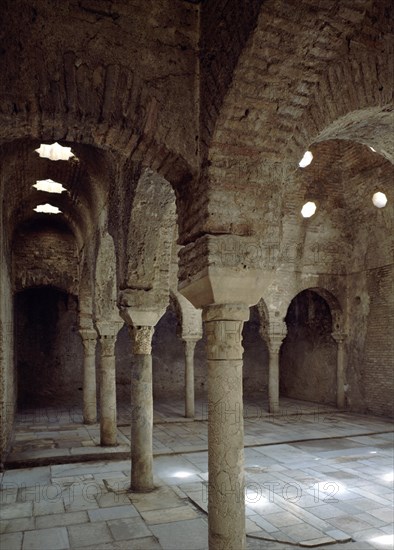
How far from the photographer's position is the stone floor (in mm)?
5496

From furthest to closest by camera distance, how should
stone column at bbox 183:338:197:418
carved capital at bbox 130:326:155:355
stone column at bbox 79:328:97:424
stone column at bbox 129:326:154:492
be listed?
stone column at bbox 183:338:197:418
stone column at bbox 79:328:97:424
carved capital at bbox 130:326:155:355
stone column at bbox 129:326:154:492

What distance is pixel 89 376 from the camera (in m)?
12.6

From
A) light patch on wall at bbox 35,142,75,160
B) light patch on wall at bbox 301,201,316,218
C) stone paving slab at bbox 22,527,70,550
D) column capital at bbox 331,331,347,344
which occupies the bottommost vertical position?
stone paving slab at bbox 22,527,70,550

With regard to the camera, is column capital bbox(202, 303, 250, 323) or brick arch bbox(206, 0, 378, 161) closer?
brick arch bbox(206, 0, 378, 161)

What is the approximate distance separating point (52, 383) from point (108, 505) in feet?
36.8

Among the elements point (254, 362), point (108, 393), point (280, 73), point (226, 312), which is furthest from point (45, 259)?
point (280, 73)

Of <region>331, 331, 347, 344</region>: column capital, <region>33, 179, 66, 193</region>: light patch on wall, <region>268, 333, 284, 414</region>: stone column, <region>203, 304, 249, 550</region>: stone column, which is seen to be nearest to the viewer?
<region>203, 304, 249, 550</region>: stone column

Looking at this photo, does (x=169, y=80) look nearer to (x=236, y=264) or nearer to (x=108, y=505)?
(x=236, y=264)

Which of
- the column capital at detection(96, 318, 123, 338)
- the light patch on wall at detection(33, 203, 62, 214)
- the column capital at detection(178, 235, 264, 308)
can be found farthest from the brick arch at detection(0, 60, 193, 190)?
the light patch on wall at detection(33, 203, 62, 214)

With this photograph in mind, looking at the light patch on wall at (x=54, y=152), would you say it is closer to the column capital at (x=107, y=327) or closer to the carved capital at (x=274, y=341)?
the column capital at (x=107, y=327)

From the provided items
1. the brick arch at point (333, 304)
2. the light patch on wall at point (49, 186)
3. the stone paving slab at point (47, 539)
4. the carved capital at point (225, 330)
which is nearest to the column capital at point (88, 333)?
the light patch on wall at point (49, 186)

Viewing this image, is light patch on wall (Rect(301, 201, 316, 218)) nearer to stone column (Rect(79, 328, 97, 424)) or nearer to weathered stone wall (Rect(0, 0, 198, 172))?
stone column (Rect(79, 328, 97, 424))

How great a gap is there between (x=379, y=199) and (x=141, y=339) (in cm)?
864

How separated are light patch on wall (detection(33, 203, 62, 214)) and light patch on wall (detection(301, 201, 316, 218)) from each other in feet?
21.7
